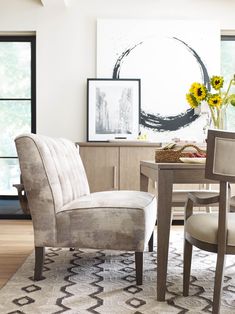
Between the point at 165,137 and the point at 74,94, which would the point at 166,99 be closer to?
the point at 165,137

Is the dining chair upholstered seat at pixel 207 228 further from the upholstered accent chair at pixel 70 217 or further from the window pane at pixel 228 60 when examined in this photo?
the window pane at pixel 228 60

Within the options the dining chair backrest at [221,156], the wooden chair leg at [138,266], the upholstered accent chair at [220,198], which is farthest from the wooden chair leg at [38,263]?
the dining chair backrest at [221,156]

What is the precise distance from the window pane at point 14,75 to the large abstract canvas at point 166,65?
0.89 m

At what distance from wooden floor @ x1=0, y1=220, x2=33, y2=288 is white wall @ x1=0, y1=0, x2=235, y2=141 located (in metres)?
1.09

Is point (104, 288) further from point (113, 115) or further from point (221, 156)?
point (113, 115)

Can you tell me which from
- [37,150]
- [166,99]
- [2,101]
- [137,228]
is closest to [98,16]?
[166,99]

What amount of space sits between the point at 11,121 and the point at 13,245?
75.5 inches

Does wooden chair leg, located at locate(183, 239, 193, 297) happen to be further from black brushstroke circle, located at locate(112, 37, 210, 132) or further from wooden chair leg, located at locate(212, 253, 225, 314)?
black brushstroke circle, located at locate(112, 37, 210, 132)

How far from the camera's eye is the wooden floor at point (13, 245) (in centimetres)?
236

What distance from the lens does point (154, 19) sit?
4.21 metres

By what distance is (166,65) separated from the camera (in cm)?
418

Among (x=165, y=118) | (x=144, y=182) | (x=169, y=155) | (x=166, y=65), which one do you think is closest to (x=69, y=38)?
(x=166, y=65)

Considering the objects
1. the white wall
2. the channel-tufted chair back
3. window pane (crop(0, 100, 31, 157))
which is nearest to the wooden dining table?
the channel-tufted chair back

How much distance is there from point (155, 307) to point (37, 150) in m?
0.99
